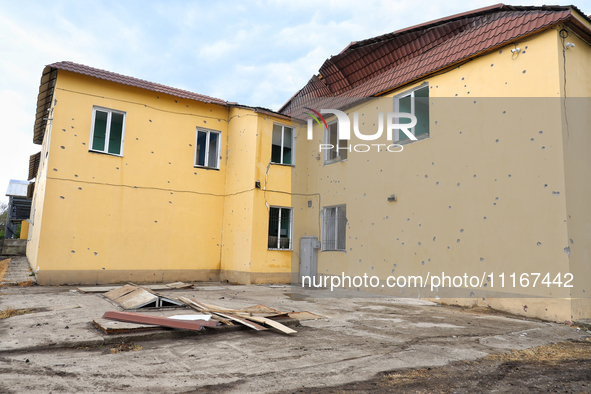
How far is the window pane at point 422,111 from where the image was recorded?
8.70m

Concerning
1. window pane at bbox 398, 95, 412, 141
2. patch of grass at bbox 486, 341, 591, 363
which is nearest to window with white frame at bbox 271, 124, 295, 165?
window pane at bbox 398, 95, 412, 141

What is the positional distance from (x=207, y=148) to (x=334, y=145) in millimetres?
3946

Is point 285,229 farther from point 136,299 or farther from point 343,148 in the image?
Answer: point 136,299

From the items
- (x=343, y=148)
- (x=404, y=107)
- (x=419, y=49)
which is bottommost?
(x=343, y=148)

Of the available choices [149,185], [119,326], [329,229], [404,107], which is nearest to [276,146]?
[329,229]

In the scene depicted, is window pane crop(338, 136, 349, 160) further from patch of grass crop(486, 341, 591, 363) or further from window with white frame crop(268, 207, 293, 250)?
patch of grass crop(486, 341, 591, 363)

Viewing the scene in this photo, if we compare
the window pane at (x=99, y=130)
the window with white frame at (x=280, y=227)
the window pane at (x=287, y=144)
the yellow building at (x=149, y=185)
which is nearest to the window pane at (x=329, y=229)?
the window with white frame at (x=280, y=227)

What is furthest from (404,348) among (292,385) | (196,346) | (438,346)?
(196,346)

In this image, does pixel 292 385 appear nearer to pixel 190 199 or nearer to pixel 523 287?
pixel 523 287

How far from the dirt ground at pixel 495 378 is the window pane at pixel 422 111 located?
5795 mm

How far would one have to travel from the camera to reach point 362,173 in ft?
33.4

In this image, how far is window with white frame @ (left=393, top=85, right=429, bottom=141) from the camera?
8727 millimetres

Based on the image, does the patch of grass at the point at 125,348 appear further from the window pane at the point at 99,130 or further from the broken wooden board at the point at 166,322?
the window pane at the point at 99,130

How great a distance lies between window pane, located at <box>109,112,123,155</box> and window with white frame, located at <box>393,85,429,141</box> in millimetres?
7430
